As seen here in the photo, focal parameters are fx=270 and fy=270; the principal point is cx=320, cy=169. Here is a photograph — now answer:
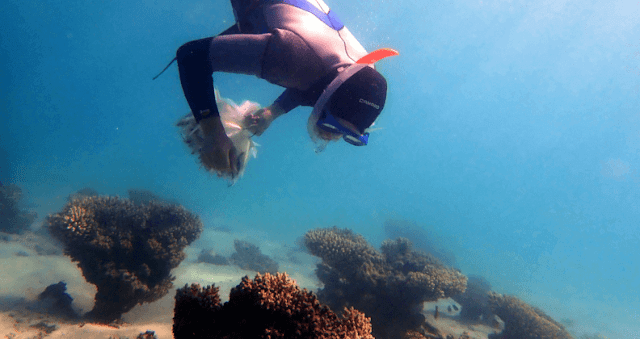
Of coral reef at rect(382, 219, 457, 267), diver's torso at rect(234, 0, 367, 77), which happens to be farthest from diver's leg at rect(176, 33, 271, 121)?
coral reef at rect(382, 219, 457, 267)

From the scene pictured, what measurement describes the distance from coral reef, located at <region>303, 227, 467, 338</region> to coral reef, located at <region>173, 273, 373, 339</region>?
3920mm

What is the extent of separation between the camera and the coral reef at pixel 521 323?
313 inches

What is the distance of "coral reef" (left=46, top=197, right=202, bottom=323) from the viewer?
544cm

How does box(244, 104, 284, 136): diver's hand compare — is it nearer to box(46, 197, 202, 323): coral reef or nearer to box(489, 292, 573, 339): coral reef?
Answer: box(46, 197, 202, 323): coral reef

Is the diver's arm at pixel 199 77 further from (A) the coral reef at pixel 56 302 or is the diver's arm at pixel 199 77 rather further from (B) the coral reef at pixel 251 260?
(B) the coral reef at pixel 251 260

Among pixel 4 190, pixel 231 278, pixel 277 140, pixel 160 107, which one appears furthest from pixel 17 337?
pixel 160 107

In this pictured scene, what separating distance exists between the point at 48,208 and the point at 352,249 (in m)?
23.1

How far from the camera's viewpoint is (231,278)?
32.3 ft

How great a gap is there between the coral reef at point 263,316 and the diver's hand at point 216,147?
131 cm

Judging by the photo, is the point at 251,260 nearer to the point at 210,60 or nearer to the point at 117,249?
the point at 117,249

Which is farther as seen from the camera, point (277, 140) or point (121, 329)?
point (277, 140)

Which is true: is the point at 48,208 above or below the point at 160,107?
below

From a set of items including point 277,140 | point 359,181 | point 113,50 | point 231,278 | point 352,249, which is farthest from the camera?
point 359,181

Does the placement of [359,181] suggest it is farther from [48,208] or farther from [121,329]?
[121,329]
